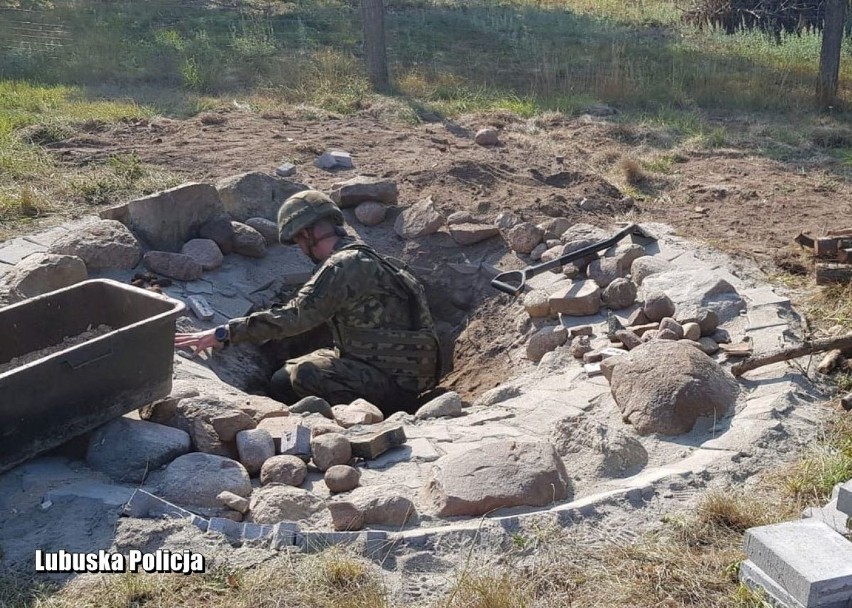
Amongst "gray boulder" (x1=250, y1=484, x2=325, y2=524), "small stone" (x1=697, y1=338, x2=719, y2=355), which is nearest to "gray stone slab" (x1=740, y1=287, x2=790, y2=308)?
"small stone" (x1=697, y1=338, x2=719, y2=355)

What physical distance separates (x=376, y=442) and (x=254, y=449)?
1.76 ft

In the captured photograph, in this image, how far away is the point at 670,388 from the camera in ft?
14.3

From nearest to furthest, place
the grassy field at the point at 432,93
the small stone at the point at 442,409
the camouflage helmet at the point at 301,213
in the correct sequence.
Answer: the grassy field at the point at 432,93 < the small stone at the point at 442,409 < the camouflage helmet at the point at 301,213

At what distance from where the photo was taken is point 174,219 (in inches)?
271

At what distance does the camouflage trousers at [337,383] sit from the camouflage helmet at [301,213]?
2.66 ft

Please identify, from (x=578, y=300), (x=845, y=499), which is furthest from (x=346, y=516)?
(x=578, y=300)

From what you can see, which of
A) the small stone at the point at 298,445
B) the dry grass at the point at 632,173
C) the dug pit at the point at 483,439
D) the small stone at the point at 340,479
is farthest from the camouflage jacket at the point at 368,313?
the dry grass at the point at 632,173

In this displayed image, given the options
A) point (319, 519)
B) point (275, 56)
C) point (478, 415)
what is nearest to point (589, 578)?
point (319, 519)

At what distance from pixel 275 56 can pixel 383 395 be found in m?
Answer: 9.68

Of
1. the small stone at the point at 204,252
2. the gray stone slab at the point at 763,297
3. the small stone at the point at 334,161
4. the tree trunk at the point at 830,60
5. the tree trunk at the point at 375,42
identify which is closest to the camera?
the gray stone slab at the point at 763,297

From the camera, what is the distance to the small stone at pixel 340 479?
3.96 m

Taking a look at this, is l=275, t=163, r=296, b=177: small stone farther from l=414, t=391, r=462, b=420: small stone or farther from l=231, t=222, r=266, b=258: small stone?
l=414, t=391, r=462, b=420: small stone

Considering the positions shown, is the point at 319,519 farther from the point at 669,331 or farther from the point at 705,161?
the point at 705,161

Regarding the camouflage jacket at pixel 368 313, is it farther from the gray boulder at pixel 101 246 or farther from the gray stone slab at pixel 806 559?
the gray stone slab at pixel 806 559
